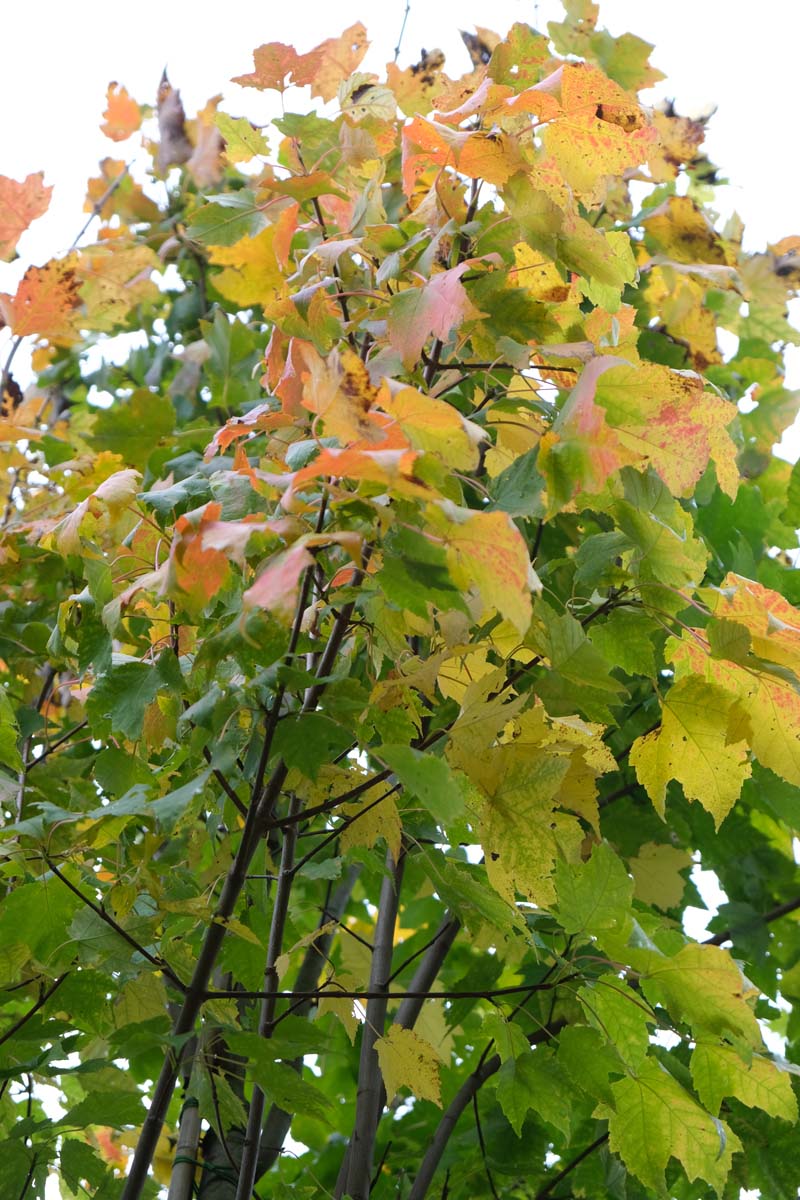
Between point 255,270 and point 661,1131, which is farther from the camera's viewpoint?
point 255,270

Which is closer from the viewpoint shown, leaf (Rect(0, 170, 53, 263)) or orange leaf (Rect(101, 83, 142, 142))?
leaf (Rect(0, 170, 53, 263))

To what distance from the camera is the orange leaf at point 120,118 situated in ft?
7.43

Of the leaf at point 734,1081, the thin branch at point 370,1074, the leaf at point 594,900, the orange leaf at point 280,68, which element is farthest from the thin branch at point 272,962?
the orange leaf at point 280,68

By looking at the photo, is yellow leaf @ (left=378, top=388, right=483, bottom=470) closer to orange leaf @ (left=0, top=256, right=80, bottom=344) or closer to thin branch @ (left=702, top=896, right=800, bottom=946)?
orange leaf @ (left=0, top=256, right=80, bottom=344)

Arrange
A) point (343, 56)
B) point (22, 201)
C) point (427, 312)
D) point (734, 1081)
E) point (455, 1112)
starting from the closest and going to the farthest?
point (427, 312) → point (734, 1081) → point (343, 56) → point (455, 1112) → point (22, 201)

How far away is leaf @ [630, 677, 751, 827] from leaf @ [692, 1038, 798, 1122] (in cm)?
18

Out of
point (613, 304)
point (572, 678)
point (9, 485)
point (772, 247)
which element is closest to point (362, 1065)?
point (572, 678)

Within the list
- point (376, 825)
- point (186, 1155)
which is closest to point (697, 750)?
point (376, 825)

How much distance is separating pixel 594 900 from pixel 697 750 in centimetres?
13

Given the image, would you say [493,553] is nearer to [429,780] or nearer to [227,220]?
[429,780]

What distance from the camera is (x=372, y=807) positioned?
2.64ft

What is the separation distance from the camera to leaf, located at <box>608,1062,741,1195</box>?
792 mm

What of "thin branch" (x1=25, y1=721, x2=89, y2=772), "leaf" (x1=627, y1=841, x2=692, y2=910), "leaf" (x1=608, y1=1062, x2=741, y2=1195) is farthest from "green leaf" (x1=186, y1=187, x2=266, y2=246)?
"leaf" (x1=627, y1=841, x2=692, y2=910)

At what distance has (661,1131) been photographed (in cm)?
80
